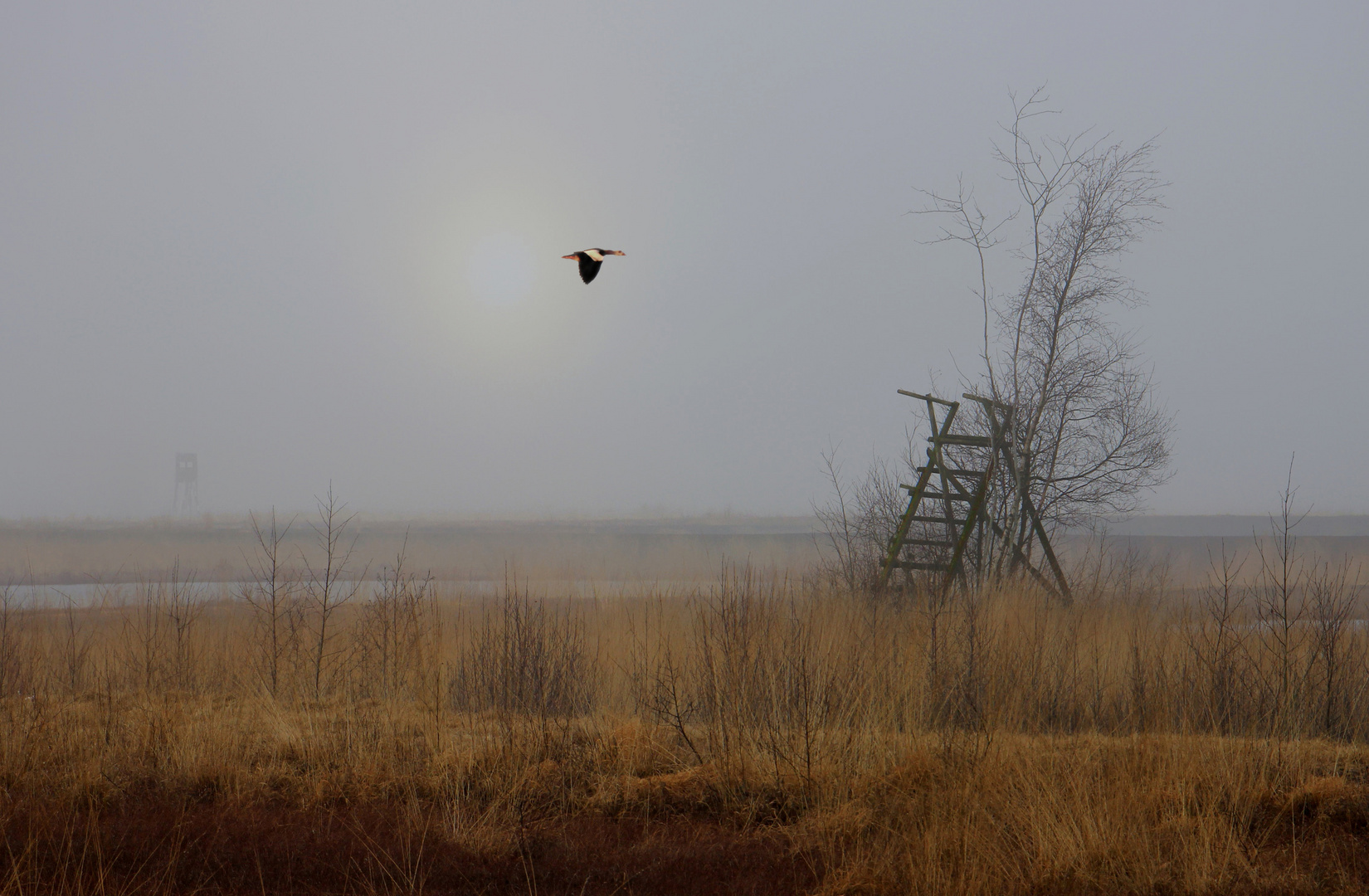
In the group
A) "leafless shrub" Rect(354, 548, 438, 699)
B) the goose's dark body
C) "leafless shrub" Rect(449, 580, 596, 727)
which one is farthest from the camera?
"leafless shrub" Rect(354, 548, 438, 699)

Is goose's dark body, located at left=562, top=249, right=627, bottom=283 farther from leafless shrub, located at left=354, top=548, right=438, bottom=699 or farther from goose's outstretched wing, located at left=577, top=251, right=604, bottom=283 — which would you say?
leafless shrub, located at left=354, top=548, right=438, bottom=699

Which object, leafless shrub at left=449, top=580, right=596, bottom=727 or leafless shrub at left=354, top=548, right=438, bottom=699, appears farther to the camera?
leafless shrub at left=354, top=548, right=438, bottom=699

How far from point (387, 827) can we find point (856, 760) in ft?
10.8

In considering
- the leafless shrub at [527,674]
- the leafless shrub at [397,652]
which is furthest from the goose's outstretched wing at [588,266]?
the leafless shrub at [397,652]

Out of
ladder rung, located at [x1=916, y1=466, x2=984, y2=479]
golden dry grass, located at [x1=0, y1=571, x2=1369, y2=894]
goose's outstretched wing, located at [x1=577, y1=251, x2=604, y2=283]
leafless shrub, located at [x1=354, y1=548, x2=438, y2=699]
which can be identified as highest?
goose's outstretched wing, located at [x1=577, y1=251, x2=604, y2=283]

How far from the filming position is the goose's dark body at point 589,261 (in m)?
4.70

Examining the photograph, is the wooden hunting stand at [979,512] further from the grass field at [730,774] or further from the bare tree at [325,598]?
the bare tree at [325,598]

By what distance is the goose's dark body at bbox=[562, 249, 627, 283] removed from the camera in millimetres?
4695

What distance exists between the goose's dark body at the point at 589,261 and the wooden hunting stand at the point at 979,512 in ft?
24.9

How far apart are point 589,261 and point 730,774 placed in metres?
3.78

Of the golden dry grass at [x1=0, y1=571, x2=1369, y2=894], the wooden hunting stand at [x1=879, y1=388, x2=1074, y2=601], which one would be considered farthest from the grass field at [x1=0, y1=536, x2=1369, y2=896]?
the wooden hunting stand at [x1=879, y1=388, x2=1074, y2=601]

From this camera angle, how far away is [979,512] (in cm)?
1238

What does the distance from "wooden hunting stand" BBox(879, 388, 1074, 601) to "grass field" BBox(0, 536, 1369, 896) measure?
2109 millimetres

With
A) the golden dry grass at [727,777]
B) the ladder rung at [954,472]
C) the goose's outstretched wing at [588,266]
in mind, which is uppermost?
the goose's outstretched wing at [588,266]
